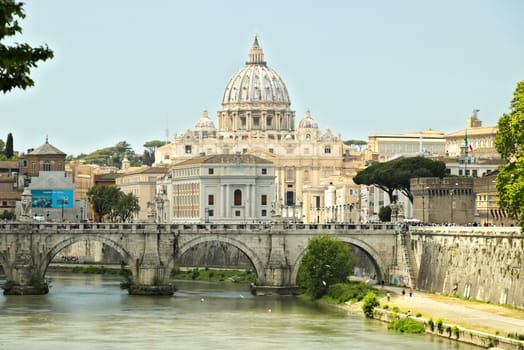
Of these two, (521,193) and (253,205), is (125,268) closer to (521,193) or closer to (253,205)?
(253,205)

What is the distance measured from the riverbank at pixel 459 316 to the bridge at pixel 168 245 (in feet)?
32.9

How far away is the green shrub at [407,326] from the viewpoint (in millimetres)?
64938

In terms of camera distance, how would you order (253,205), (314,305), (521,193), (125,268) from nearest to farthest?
(521,193), (314,305), (125,268), (253,205)

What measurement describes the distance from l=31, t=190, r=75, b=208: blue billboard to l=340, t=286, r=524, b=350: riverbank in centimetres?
5924

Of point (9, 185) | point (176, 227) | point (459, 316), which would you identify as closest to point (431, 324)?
point (459, 316)

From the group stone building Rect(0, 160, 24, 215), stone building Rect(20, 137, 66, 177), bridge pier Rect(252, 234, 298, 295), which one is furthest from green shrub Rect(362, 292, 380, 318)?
stone building Rect(20, 137, 66, 177)

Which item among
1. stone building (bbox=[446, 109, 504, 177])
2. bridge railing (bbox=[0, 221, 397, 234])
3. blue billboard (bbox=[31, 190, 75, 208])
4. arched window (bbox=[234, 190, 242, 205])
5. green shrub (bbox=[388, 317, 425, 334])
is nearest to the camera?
green shrub (bbox=[388, 317, 425, 334])

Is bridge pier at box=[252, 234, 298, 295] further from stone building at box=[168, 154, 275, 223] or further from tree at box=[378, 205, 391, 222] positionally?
stone building at box=[168, 154, 275, 223]

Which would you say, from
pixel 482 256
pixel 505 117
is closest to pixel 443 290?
pixel 482 256

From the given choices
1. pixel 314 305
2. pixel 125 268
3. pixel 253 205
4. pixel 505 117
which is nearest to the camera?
pixel 505 117

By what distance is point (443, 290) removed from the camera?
78.2 m

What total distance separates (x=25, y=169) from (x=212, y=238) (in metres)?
55.5

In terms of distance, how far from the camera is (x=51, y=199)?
13488cm

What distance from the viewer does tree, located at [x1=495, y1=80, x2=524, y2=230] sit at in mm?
63812
